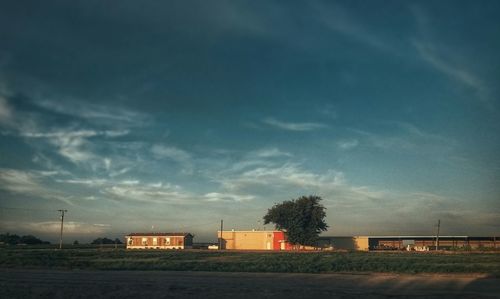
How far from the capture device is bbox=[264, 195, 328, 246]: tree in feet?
355

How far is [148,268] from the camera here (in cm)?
4141

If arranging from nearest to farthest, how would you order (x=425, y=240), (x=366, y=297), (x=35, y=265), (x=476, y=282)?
1. (x=366, y=297)
2. (x=476, y=282)
3. (x=35, y=265)
4. (x=425, y=240)

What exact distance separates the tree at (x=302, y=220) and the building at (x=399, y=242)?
13.0 meters

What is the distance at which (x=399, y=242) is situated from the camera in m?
133

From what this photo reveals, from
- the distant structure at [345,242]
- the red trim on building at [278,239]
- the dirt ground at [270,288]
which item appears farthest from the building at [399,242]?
the dirt ground at [270,288]

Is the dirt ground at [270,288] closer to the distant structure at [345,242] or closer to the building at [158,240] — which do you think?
the distant structure at [345,242]

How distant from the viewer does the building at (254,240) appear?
116500mm

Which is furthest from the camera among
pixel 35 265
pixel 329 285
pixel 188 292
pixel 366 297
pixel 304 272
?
pixel 35 265

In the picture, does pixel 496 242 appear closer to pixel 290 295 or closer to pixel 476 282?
pixel 476 282

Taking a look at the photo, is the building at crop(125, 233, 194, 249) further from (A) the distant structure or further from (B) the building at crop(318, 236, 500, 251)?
(B) the building at crop(318, 236, 500, 251)

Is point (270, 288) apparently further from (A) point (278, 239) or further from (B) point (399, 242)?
(B) point (399, 242)

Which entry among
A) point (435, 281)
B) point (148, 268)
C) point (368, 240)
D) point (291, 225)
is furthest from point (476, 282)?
point (368, 240)

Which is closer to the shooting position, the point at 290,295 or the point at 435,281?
the point at 290,295

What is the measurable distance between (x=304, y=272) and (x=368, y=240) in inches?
3617
